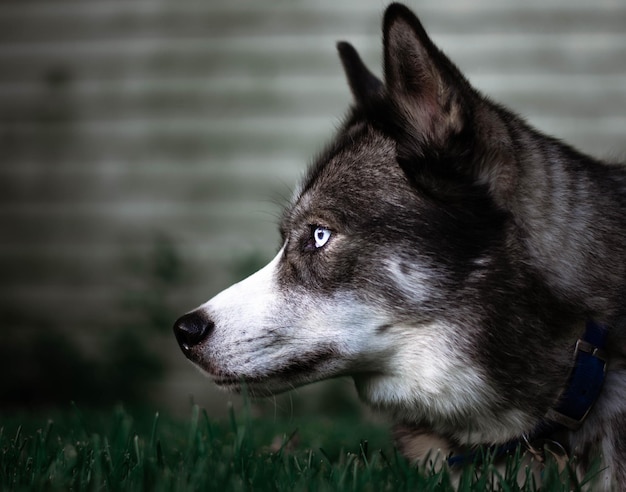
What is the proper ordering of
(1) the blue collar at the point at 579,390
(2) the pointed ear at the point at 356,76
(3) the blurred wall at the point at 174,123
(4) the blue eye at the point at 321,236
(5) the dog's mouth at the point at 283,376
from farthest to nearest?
1. (3) the blurred wall at the point at 174,123
2. (2) the pointed ear at the point at 356,76
3. (4) the blue eye at the point at 321,236
4. (5) the dog's mouth at the point at 283,376
5. (1) the blue collar at the point at 579,390

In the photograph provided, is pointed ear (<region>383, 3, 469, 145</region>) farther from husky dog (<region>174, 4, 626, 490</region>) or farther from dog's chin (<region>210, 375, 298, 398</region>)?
dog's chin (<region>210, 375, 298, 398</region>)

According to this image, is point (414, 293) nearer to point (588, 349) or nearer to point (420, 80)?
point (588, 349)

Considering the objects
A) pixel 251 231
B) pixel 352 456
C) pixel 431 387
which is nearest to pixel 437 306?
pixel 431 387

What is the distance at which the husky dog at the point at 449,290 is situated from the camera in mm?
2426

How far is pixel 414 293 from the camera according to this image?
2553mm

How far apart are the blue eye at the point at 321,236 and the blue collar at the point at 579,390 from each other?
841 mm

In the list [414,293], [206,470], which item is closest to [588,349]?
[414,293]

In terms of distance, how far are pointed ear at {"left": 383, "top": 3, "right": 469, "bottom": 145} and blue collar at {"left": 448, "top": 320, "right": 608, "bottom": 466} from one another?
2.51 ft

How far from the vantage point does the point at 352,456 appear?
7.89 feet

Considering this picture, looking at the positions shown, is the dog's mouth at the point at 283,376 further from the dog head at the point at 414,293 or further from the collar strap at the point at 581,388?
the collar strap at the point at 581,388

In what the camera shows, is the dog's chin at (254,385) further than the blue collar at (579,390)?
Yes

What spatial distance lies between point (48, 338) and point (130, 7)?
2.87 m

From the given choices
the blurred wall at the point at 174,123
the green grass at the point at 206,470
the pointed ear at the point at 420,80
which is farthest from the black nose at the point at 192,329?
the blurred wall at the point at 174,123

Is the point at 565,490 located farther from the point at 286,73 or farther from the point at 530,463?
the point at 286,73
